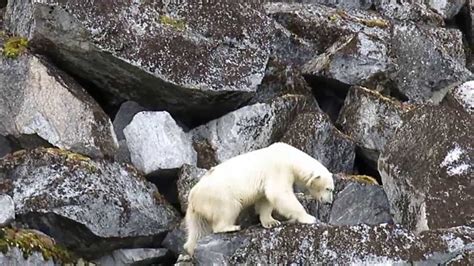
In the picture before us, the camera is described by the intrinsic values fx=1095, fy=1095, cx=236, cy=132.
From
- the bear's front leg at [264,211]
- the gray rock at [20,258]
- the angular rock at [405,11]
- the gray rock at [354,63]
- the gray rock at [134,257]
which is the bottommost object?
the gray rock at [134,257]

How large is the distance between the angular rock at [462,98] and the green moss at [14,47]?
511cm

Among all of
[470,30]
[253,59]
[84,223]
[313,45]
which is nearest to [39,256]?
[84,223]

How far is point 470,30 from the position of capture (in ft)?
57.8

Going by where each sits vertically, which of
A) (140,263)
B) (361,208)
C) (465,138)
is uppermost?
(465,138)

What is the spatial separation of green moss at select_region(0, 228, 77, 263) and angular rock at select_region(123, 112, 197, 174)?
1.69m

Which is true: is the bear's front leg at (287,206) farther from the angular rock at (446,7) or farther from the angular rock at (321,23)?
the angular rock at (446,7)

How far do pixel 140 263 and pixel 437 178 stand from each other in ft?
10.6

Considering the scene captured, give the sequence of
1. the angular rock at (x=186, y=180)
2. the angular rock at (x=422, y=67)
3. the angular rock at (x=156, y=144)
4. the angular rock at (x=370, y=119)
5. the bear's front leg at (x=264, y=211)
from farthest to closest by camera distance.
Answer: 1. the angular rock at (x=422, y=67)
2. the angular rock at (x=370, y=119)
3. the angular rock at (x=156, y=144)
4. the angular rock at (x=186, y=180)
5. the bear's front leg at (x=264, y=211)

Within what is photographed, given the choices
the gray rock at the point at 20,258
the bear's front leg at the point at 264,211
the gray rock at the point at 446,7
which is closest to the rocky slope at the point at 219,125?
the gray rock at the point at 20,258

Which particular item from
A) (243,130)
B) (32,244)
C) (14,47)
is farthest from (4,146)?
(243,130)

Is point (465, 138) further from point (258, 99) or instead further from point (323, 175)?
point (258, 99)

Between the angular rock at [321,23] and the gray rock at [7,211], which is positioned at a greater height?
the angular rock at [321,23]


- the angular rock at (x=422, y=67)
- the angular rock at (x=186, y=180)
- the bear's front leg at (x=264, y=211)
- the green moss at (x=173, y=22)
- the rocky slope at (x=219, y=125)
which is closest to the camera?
the bear's front leg at (x=264, y=211)

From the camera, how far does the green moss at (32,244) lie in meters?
10.5
